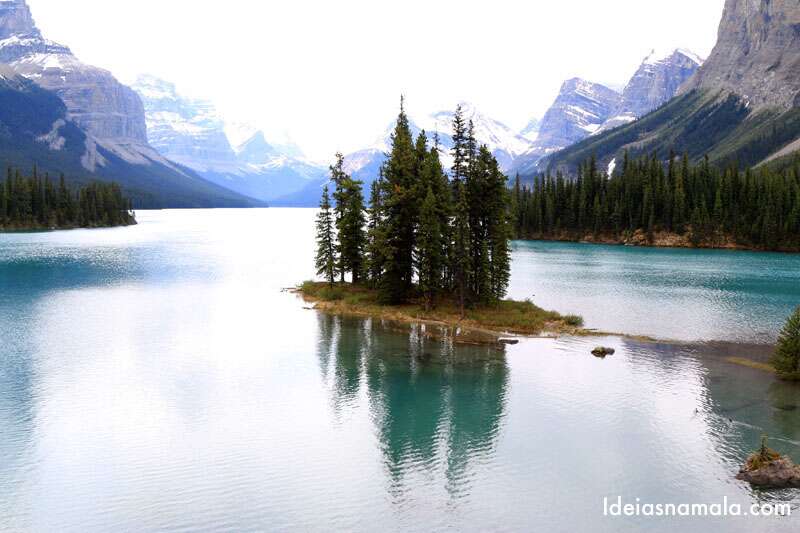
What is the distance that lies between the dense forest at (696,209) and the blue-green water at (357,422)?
103 m

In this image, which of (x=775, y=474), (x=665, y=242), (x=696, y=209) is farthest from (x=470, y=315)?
(x=665, y=242)

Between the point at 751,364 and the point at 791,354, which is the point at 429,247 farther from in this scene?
the point at 791,354

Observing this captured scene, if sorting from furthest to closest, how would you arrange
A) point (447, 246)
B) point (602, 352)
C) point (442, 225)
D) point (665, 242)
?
point (665, 242)
point (447, 246)
point (442, 225)
point (602, 352)

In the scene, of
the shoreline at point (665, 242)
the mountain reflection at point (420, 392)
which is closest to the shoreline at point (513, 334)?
the mountain reflection at point (420, 392)

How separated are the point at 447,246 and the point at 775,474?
42.7m

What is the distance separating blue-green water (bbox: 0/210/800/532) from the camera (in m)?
27.0

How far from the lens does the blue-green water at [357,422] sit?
88.5 ft

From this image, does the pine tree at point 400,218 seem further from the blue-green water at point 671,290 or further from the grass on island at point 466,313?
the blue-green water at point 671,290

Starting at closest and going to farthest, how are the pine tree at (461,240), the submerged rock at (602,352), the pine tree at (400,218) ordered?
the submerged rock at (602,352), the pine tree at (461,240), the pine tree at (400,218)

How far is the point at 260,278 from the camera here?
104 m

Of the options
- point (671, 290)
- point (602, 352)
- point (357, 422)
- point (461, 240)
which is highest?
point (461, 240)

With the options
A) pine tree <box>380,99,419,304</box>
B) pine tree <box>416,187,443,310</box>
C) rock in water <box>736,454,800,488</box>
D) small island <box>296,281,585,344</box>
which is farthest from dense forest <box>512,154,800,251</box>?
rock in water <box>736,454,800,488</box>

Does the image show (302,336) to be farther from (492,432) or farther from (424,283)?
(492,432)

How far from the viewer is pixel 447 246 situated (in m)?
67.7
